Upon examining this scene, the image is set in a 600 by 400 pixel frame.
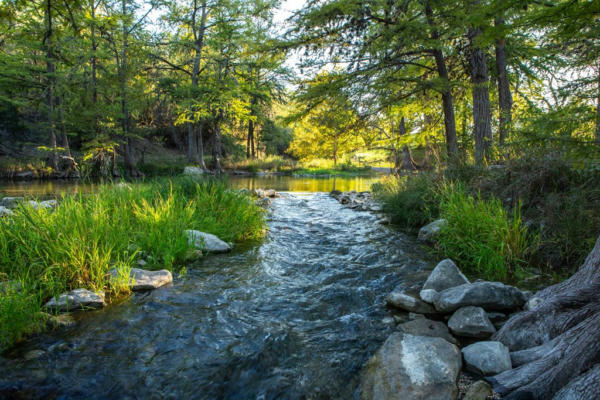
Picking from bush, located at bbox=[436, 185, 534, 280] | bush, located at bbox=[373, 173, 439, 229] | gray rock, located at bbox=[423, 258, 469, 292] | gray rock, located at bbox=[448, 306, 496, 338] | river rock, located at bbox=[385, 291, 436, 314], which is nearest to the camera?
gray rock, located at bbox=[448, 306, 496, 338]

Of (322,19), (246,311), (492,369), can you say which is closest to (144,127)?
(322,19)

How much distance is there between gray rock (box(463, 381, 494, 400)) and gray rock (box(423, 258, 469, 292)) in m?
1.40

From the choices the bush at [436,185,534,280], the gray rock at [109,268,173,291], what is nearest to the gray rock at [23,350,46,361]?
the gray rock at [109,268,173,291]

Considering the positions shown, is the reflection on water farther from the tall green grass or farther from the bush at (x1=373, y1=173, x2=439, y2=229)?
the bush at (x1=373, y1=173, x2=439, y2=229)

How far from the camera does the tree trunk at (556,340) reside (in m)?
1.70

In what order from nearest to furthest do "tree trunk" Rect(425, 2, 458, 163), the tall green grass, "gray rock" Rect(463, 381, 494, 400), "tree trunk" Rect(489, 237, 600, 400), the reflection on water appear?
1. "tree trunk" Rect(489, 237, 600, 400)
2. "gray rock" Rect(463, 381, 494, 400)
3. the tall green grass
4. "tree trunk" Rect(425, 2, 458, 163)
5. the reflection on water

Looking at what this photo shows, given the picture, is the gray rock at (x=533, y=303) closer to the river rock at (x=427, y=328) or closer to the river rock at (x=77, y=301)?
the river rock at (x=427, y=328)

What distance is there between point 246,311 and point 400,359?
157 cm

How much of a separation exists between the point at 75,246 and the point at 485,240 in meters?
4.83

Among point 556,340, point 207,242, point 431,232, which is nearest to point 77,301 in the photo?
point 207,242

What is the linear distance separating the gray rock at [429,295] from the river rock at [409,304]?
0.04 meters

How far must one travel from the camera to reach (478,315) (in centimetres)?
258

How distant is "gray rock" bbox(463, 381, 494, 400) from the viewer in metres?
1.82

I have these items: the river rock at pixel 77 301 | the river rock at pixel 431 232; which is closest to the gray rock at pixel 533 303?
the river rock at pixel 431 232
